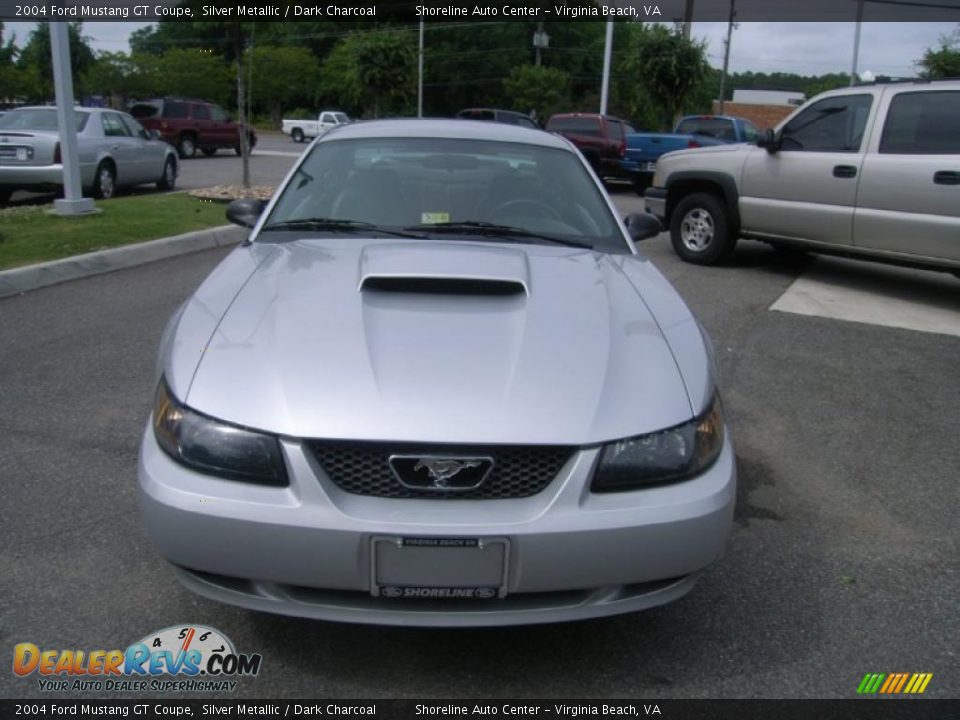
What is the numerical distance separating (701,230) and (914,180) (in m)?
2.37

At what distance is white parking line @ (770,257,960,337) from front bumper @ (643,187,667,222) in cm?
170

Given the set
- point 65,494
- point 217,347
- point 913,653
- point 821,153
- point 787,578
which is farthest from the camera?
point 821,153

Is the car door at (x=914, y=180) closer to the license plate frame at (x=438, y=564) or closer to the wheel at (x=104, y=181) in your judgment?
the license plate frame at (x=438, y=564)

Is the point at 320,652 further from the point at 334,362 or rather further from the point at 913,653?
the point at 913,653

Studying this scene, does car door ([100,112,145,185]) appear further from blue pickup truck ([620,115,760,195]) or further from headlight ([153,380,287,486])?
headlight ([153,380,287,486])

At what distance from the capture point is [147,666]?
2.49 meters

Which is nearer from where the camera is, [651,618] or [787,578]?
[651,618]

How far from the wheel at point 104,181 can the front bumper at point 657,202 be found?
322 inches

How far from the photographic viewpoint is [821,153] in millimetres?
8195

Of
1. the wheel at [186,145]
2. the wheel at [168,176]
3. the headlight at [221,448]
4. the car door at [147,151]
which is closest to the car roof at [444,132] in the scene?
the headlight at [221,448]

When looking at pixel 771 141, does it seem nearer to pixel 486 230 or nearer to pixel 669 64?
pixel 486 230

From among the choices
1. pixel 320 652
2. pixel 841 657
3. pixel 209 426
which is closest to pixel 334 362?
pixel 209 426

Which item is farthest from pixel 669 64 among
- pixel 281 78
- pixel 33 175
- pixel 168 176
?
pixel 281 78
